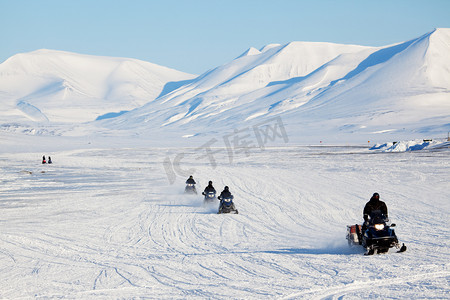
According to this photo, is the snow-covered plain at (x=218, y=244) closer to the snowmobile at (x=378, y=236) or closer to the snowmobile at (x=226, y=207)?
the snowmobile at (x=378, y=236)

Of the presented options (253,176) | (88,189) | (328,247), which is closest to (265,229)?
(328,247)

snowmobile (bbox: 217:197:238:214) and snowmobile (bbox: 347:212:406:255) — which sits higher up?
snowmobile (bbox: 347:212:406:255)

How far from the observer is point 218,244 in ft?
49.2

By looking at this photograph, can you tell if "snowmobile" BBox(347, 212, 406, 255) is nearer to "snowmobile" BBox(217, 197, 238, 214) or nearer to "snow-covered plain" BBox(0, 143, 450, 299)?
"snow-covered plain" BBox(0, 143, 450, 299)

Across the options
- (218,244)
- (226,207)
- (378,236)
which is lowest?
(226,207)

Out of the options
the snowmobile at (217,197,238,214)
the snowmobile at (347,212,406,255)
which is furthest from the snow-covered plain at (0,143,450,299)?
the snowmobile at (217,197,238,214)

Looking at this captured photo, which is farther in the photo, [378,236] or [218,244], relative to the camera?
[218,244]

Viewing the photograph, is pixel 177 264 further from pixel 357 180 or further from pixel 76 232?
pixel 357 180

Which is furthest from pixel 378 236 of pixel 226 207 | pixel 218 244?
pixel 226 207

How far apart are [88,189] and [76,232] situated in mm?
14633

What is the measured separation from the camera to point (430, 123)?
150 m

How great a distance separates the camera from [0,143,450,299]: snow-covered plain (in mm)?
10344

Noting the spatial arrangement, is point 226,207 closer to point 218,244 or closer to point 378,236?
point 218,244

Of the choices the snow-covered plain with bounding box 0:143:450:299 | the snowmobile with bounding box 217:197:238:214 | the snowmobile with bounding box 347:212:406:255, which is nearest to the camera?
the snow-covered plain with bounding box 0:143:450:299
